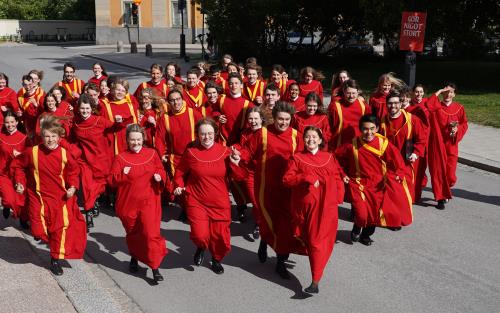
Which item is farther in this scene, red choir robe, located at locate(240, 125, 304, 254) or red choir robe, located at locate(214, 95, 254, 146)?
red choir robe, located at locate(214, 95, 254, 146)

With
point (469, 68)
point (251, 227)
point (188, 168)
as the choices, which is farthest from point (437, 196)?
point (469, 68)

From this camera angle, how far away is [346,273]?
6.47 metres

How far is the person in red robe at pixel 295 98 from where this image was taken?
9.35 m

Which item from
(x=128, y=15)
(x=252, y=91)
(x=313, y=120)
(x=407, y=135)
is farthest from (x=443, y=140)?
(x=128, y=15)

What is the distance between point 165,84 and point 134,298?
5.62 metres

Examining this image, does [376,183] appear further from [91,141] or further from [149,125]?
[91,141]

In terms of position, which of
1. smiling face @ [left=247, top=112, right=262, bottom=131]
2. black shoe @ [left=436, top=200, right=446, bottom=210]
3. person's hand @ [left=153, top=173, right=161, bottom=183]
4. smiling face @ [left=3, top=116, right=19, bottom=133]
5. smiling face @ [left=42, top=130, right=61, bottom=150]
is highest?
smiling face @ [left=247, top=112, right=262, bottom=131]

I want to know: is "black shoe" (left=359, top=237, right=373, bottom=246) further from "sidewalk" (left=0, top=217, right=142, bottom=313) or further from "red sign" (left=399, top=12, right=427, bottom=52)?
"red sign" (left=399, top=12, right=427, bottom=52)

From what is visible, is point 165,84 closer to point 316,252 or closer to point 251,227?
point 251,227

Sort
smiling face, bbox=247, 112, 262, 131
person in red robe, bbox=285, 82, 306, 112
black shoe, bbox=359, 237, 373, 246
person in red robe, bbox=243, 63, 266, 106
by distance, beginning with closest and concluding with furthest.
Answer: smiling face, bbox=247, 112, 262, 131 → black shoe, bbox=359, 237, 373, 246 → person in red robe, bbox=285, 82, 306, 112 → person in red robe, bbox=243, 63, 266, 106

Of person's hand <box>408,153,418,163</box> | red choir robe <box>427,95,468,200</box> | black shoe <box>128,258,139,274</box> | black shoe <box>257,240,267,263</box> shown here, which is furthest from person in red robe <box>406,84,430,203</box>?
black shoe <box>128,258,139,274</box>

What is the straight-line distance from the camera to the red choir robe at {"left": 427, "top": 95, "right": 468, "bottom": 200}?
29.0ft

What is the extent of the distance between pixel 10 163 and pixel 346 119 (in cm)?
447

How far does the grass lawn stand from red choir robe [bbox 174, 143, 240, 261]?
10956 mm
